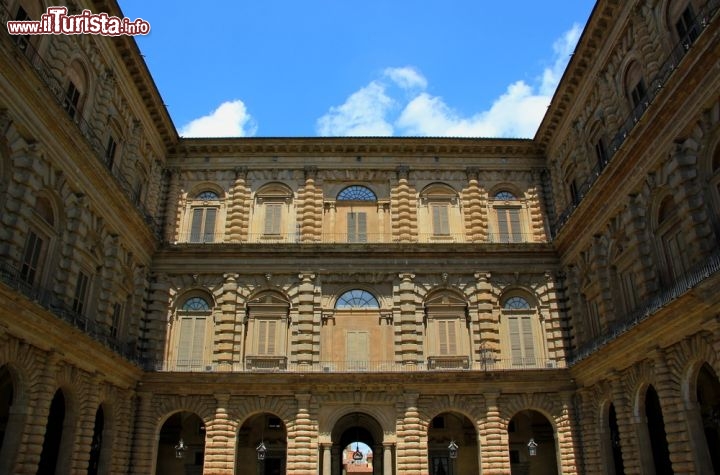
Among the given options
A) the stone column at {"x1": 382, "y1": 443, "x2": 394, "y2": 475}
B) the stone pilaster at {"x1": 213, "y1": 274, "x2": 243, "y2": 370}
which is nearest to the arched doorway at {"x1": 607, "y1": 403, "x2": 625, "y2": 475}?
the stone column at {"x1": 382, "y1": 443, "x2": 394, "y2": 475}

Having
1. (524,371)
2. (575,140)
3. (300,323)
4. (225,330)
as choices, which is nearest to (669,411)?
(524,371)

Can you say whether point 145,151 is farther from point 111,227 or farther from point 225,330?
point 225,330

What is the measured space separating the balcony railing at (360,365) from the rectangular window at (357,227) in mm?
6739

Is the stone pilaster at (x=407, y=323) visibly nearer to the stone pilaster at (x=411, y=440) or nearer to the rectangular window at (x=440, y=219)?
the stone pilaster at (x=411, y=440)

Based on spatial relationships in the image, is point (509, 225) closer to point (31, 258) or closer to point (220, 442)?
point (220, 442)

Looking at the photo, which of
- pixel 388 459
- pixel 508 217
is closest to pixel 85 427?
pixel 388 459

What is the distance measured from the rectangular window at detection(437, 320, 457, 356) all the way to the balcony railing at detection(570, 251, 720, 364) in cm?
566

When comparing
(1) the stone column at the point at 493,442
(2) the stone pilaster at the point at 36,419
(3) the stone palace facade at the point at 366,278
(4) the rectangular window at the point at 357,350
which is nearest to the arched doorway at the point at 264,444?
(3) the stone palace facade at the point at 366,278

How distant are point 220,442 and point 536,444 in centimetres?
Result: 1562

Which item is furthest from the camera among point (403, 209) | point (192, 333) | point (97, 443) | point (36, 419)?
point (403, 209)

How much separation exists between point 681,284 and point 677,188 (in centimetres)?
315

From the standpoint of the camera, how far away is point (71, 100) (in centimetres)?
2338

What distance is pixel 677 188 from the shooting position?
20.2 metres

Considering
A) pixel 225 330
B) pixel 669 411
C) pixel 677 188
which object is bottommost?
pixel 669 411
